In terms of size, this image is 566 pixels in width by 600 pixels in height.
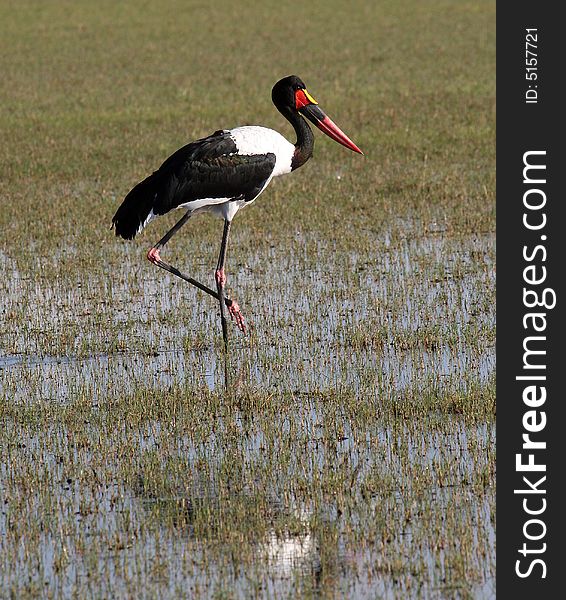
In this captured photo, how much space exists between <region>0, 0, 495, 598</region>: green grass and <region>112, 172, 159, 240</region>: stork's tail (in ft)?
2.17

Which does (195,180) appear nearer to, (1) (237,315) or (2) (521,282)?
(1) (237,315)

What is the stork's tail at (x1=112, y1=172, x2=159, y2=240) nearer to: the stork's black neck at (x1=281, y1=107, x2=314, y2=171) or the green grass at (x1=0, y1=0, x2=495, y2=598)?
the green grass at (x1=0, y1=0, x2=495, y2=598)

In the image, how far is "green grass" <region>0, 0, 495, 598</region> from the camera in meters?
5.21

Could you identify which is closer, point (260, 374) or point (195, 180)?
point (260, 374)

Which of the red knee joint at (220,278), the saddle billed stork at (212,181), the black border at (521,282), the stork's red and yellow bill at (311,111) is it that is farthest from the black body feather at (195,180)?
the black border at (521,282)

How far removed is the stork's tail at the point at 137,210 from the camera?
9.02 m

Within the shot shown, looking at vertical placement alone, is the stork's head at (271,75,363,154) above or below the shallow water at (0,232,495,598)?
above

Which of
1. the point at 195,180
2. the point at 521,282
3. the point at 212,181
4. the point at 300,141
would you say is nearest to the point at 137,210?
the point at 195,180

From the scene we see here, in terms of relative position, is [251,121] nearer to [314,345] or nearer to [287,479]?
[314,345]

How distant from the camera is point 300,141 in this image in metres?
9.61

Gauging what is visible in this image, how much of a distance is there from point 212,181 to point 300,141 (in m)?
0.86

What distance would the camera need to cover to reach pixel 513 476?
5.86 metres

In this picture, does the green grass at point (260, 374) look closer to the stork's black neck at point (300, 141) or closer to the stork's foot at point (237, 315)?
the stork's foot at point (237, 315)

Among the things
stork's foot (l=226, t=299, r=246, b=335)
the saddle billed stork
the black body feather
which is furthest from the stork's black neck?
stork's foot (l=226, t=299, r=246, b=335)
